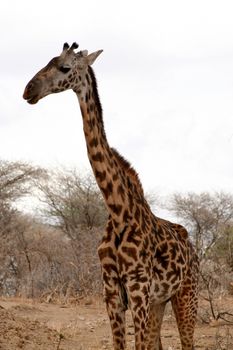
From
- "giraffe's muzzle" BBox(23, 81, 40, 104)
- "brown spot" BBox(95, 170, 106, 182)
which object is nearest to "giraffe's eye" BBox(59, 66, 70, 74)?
"giraffe's muzzle" BBox(23, 81, 40, 104)

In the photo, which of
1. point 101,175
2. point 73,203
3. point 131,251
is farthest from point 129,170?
point 73,203

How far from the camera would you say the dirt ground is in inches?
279

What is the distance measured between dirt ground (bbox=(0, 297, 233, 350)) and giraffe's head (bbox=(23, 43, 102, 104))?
1.85 m

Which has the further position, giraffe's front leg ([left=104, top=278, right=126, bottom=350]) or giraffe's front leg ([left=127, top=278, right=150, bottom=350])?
giraffe's front leg ([left=104, top=278, right=126, bottom=350])

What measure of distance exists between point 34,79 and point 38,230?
17590 mm

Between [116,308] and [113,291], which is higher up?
[113,291]

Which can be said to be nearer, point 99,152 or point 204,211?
point 99,152

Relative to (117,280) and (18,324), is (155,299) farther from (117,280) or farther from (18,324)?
(18,324)

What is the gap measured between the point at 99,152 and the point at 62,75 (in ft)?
1.91

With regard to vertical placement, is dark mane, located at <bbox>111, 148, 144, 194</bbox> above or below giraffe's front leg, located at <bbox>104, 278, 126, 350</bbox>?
above

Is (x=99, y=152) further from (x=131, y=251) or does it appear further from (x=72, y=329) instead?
(x=72, y=329)

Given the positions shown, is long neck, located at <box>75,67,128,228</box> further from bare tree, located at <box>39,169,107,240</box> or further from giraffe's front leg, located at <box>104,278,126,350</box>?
bare tree, located at <box>39,169,107,240</box>

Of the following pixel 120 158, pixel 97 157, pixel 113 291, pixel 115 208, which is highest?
pixel 120 158

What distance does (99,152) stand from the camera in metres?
4.90
